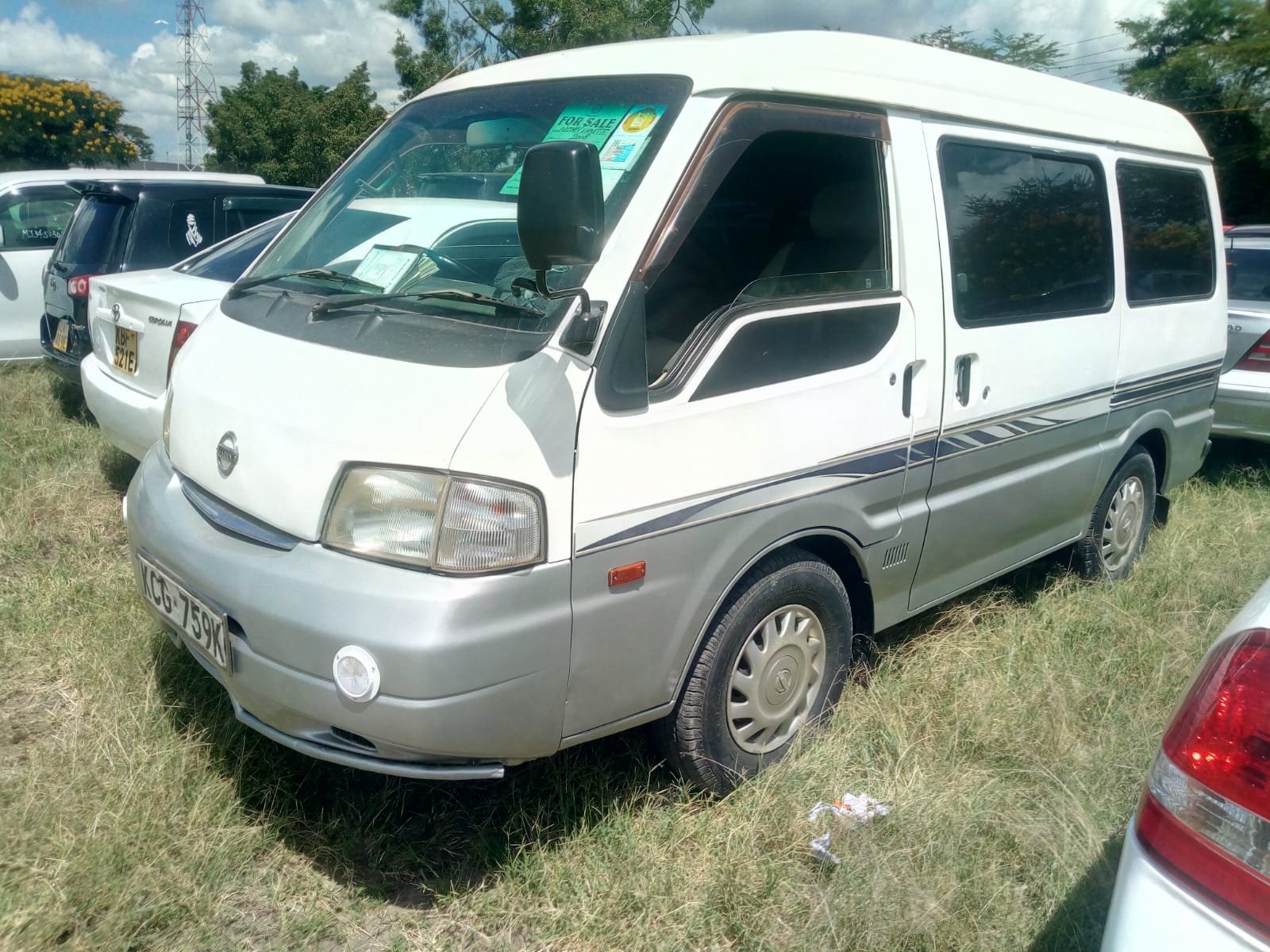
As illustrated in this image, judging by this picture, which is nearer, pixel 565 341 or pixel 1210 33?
pixel 565 341

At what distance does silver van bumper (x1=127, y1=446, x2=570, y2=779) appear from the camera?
7.54ft

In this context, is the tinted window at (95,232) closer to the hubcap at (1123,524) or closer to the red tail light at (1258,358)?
the hubcap at (1123,524)

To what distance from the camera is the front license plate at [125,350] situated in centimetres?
484

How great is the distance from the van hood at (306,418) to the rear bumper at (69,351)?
3496 mm

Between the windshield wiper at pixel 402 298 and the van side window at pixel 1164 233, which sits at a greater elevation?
the van side window at pixel 1164 233

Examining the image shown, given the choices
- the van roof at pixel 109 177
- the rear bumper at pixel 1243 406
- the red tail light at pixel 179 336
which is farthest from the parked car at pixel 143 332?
the rear bumper at pixel 1243 406

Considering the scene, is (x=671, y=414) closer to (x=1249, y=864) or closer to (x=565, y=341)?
(x=565, y=341)

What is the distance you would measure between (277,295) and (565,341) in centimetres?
117

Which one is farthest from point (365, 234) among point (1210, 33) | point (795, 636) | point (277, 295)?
point (1210, 33)

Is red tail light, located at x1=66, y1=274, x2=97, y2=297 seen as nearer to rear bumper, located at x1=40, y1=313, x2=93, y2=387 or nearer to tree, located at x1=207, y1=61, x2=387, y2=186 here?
rear bumper, located at x1=40, y1=313, x2=93, y2=387

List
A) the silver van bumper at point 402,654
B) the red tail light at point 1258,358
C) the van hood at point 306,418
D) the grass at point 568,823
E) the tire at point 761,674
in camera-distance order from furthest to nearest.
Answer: the red tail light at point 1258,358 → the tire at point 761,674 → the grass at point 568,823 → the van hood at point 306,418 → the silver van bumper at point 402,654

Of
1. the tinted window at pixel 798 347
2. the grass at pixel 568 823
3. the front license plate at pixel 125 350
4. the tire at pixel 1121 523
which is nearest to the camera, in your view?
the grass at pixel 568 823

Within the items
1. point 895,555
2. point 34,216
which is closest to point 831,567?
point 895,555

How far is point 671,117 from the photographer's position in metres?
2.78
